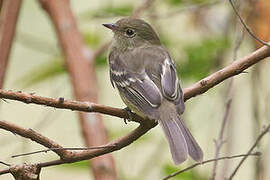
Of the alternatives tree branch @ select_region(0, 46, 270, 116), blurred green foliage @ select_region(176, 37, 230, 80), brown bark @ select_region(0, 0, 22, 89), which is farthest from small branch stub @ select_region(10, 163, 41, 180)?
blurred green foliage @ select_region(176, 37, 230, 80)

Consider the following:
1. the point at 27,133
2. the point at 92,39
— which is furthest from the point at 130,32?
the point at 27,133

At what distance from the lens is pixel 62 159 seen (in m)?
2.46

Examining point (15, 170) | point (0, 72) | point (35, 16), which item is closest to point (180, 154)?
point (15, 170)

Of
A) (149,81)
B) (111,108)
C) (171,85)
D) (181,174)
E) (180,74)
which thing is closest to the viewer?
(111,108)

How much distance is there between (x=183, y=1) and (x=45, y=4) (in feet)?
3.18

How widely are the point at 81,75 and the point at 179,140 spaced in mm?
1132

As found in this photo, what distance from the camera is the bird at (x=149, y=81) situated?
321 centimetres

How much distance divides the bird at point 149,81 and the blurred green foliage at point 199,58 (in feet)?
0.56

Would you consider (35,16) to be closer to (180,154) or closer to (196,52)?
(196,52)

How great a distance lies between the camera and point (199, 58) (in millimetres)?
4105

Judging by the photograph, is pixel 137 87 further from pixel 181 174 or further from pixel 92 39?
pixel 92 39

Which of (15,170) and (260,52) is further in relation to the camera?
(260,52)

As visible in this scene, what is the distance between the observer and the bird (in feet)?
10.5

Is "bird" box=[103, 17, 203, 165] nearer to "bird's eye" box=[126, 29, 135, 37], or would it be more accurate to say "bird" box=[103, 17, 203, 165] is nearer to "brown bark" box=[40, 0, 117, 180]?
"bird's eye" box=[126, 29, 135, 37]
